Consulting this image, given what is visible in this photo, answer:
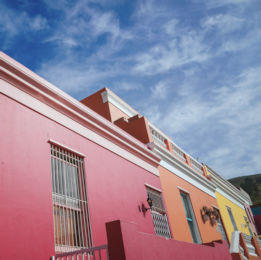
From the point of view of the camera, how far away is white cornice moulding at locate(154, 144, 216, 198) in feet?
31.9

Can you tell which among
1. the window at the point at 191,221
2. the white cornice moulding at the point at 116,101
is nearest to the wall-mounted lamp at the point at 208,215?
the window at the point at 191,221

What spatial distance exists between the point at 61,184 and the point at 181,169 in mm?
6498

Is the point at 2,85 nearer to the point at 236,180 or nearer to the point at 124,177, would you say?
the point at 124,177

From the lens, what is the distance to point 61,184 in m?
5.05

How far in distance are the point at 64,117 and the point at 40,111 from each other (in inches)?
25.2

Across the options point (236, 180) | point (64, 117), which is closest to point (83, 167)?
point (64, 117)

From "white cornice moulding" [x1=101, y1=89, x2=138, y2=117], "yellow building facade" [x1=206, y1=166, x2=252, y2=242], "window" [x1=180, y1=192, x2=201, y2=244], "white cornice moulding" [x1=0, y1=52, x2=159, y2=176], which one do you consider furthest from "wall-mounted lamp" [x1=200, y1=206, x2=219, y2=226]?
"white cornice moulding" [x1=101, y1=89, x2=138, y2=117]

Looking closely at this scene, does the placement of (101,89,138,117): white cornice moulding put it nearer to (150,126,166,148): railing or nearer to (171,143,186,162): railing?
(150,126,166,148): railing

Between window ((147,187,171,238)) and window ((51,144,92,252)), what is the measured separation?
2.84m

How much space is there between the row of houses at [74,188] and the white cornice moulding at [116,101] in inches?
139

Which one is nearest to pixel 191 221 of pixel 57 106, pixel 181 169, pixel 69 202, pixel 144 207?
pixel 181 169

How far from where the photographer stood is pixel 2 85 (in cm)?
462

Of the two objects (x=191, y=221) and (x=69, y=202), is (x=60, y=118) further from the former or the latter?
(x=191, y=221)

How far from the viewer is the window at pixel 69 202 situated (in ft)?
15.3
